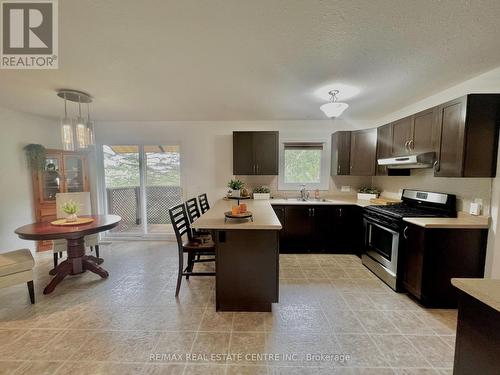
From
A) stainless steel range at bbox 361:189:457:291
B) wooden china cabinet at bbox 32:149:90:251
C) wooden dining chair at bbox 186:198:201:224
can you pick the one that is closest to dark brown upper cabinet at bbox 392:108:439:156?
stainless steel range at bbox 361:189:457:291

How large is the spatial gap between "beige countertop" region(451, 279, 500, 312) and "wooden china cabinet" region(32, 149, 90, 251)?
16.3 feet

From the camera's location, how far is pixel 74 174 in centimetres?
412

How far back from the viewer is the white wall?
3287 millimetres

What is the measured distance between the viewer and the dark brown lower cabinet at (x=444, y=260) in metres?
2.14

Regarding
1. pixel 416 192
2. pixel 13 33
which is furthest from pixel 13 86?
pixel 416 192

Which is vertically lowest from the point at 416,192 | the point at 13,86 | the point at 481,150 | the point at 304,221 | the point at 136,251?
the point at 136,251

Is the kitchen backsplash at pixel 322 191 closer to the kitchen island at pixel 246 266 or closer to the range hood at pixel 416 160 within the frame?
the range hood at pixel 416 160

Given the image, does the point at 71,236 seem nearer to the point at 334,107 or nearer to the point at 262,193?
the point at 262,193

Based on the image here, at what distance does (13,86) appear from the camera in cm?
250

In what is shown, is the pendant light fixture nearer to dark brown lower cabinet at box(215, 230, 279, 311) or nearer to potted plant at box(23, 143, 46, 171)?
potted plant at box(23, 143, 46, 171)

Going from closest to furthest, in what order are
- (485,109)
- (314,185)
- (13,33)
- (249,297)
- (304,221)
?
1. (13,33)
2. (485,109)
3. (249,297)
4. (304,221)
5. (314,185)

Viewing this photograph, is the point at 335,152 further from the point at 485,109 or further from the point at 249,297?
the point at 249,297

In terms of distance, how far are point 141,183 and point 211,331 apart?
11.1 feet

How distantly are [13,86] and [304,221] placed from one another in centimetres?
429
